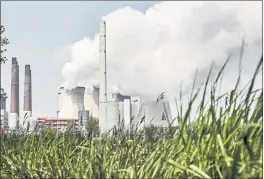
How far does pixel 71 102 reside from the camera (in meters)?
69.4

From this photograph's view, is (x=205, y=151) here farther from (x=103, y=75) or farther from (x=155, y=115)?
(x=103, y=75)

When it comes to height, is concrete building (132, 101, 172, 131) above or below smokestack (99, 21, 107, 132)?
below

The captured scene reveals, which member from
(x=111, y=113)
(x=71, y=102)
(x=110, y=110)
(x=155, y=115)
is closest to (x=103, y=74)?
(x=110, y=110)

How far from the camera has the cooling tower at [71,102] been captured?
6712 cm

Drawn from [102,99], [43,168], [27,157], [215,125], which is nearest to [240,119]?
[215,125]

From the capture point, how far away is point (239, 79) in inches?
118

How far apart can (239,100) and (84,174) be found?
1.29 m

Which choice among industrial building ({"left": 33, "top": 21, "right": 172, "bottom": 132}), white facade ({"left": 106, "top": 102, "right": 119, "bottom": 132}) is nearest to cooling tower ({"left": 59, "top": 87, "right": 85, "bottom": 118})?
industrial building ({"left": 33, "top": 21, "right": 172, "bottom": 132})

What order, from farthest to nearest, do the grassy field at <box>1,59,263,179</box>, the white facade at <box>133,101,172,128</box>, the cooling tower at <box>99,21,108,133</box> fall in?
the cooling tower at <box>99,21,108,133</box>, the white facade at <box>133,101,172,128</box>, the grassy field at <box>1,59,263,179</box>

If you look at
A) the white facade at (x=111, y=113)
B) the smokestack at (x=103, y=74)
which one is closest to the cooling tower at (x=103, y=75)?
the smokestack at (x=103, y=74)

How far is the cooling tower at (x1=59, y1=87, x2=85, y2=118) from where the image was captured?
67125mm

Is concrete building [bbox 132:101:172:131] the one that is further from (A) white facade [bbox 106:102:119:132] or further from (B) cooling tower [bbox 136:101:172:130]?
(A) white facade [bbox 106:102:119:132]

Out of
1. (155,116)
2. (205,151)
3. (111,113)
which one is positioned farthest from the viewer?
(111,113)

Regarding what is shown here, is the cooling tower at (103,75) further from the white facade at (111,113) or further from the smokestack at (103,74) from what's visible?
the white facade at (111,113)
